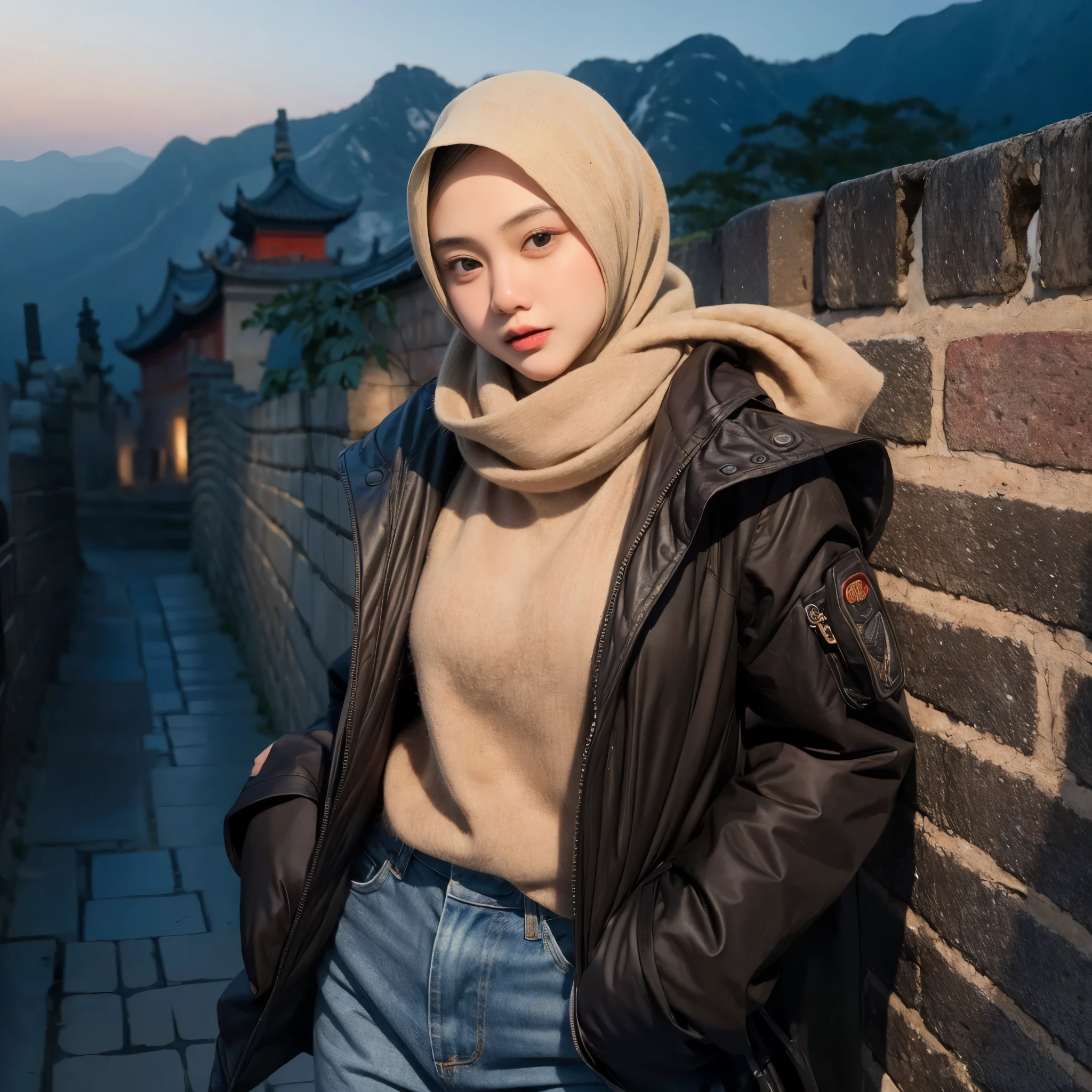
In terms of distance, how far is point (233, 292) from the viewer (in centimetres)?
2714

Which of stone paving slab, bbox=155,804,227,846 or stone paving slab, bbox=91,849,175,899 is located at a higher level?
stone paving slab, bbox=91,849,175,899

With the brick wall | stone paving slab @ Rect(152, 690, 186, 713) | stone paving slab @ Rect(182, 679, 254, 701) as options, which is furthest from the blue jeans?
stone paving slab @ Rect(182, 679, 254, 701)

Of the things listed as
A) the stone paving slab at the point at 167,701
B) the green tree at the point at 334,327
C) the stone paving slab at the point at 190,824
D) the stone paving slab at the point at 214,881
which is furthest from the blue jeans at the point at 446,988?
the stone paving slab at the point at 167,701

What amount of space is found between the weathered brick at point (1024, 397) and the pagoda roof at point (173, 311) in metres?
28.7

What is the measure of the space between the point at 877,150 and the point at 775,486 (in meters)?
19.2

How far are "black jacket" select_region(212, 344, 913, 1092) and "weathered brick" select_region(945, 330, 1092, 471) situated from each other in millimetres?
152

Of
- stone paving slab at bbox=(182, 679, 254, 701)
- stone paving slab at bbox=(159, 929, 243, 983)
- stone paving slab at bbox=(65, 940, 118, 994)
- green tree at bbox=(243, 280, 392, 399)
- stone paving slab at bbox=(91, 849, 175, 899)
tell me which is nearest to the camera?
stone paving slab at bbox=(65, 940, 118, 994)

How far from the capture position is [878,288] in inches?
63.4

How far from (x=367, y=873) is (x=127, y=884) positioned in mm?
3680

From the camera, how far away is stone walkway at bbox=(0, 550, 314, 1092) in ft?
11.7

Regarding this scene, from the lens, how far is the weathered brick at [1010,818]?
4.07ft

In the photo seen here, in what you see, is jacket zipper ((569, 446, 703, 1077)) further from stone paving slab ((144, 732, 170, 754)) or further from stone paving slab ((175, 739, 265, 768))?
stone paving slab ((144, 732, 170, 754))

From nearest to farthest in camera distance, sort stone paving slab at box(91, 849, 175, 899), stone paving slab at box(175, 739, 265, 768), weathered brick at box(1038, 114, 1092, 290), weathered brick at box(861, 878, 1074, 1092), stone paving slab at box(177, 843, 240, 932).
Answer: weathered brick at box(1038, 114, 1092, 290)
weathered brick at box(861, 878, 1074, 1092)
stone paving slab at box(177, 843, 240, 932)
stone paving slab at box(91, 849, 175, 899)
stone paving slab at box(175, 739, 265, 768)

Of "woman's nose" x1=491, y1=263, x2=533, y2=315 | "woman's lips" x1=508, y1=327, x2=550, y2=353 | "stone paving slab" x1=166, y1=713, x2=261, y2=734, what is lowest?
"stone paving slab" x1=166, y1=713, x2=261, y2=734
